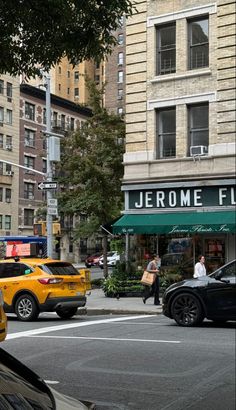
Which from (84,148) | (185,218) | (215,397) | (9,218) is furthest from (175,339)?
(9,218)

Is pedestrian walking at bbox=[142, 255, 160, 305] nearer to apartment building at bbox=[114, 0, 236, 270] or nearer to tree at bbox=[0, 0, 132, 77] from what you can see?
apartment building at bbox=[114, 0, 236, 270]

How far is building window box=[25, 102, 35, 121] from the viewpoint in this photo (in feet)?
219

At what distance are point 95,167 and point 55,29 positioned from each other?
2018 centimetres

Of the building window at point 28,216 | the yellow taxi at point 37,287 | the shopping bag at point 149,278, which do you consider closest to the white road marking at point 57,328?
the yellow taxi at point 37,287

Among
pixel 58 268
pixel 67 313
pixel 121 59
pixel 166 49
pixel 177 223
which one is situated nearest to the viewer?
pixel 58 268

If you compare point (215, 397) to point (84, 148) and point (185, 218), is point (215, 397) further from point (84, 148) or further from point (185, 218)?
point (84, 148)

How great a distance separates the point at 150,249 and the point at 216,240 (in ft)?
9.75

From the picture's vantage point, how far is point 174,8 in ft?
77.0

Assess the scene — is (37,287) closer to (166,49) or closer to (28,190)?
(166,49)

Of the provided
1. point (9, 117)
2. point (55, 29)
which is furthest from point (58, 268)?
point (9, 117)

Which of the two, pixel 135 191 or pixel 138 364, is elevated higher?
pixel 135 191

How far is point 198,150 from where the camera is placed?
22469mm

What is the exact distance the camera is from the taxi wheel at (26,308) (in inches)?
577

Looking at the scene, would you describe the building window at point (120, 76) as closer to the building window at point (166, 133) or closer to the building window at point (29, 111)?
the building window at point (29, 111)
